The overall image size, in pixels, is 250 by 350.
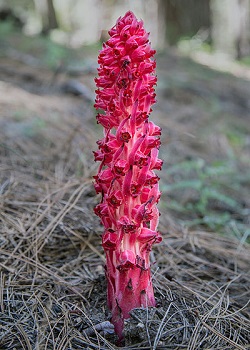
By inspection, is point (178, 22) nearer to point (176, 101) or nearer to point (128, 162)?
point (176, 101)

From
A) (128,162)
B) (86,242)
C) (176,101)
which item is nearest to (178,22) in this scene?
(176,101)

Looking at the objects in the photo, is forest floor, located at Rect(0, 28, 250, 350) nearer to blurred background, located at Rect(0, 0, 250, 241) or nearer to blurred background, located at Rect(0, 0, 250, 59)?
blurred background, located at Rect(0, 0, 250, 241)

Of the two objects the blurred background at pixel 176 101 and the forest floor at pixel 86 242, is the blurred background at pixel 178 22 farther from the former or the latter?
the forest floor at pixel 86 242

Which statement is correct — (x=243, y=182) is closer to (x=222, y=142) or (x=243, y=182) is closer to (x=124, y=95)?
(x=222, y=142)

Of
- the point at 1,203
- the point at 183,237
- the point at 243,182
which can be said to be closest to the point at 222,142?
the point at 243,182

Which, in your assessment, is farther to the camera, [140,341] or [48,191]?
[48,191]

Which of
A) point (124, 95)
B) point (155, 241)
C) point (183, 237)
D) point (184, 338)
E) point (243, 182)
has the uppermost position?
point (124, 95)

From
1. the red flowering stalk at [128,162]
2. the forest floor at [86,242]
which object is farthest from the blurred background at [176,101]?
the red flowering stalk at [128,162]

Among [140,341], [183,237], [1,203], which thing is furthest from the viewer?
[183,237]
